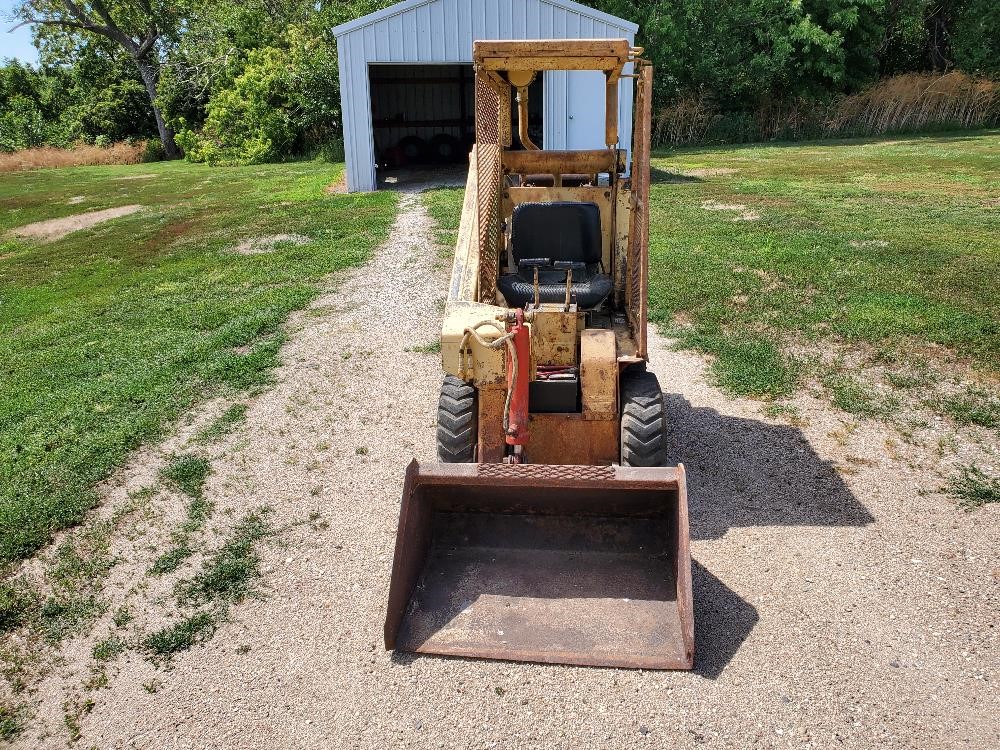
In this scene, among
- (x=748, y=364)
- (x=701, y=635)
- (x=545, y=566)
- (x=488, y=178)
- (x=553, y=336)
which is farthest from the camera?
(x=748, y=364)

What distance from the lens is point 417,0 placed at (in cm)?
1606

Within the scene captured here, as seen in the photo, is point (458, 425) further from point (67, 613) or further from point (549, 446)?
point (67, 613)

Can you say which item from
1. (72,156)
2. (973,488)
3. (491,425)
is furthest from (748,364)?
(72,156)

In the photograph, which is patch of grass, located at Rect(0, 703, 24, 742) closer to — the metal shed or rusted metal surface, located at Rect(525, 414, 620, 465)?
rusted metal surface, located at Rect(525, 414, 620, 465)

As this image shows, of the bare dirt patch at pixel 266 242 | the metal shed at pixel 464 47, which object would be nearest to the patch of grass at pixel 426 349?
the bare dirt patch at pixel 266 242

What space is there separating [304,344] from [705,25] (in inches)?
856

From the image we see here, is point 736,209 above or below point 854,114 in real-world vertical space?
below

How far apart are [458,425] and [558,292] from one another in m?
1.26

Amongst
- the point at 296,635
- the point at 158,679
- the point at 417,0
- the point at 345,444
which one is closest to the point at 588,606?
the point at 296,635

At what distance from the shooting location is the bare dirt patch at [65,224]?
50.6ft

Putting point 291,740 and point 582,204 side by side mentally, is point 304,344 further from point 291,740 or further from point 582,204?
point 291,740

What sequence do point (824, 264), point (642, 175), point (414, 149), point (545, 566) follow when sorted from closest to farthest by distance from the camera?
point (545, 566) < point (642, 175) < point (824, 264) < point (414, 149)

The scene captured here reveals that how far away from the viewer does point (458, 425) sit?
4980mm

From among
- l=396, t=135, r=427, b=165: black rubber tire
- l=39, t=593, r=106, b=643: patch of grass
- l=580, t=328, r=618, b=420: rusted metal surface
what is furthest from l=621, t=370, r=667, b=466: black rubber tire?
l=396, t=135, r=427, b=165: black rubber tire
